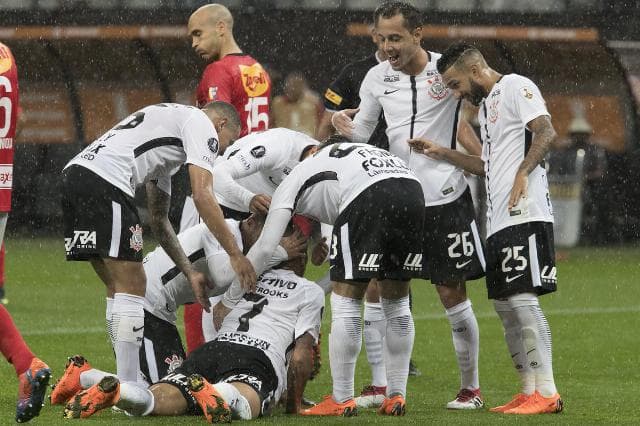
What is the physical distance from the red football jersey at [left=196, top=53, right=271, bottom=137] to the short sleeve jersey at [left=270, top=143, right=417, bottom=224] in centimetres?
217

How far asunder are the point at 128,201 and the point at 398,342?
5.13 ft

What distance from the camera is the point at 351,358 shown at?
7.17 metres

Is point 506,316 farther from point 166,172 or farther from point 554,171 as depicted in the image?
point 554,171

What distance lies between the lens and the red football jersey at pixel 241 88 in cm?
942

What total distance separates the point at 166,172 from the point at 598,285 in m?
8.62

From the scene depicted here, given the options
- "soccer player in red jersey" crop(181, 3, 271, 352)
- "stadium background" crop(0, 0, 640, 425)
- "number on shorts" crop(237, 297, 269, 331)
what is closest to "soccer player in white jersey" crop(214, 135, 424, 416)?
"number on shorts" crop(237, 297, 269, 331)

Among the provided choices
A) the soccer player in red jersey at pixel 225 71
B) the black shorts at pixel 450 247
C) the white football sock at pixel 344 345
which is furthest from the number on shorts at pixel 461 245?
the soccer player in red jersey at pixel 225 71

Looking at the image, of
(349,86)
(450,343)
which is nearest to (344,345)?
(349,86)

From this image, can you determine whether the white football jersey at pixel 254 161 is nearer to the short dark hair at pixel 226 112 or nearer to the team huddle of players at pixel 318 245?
the team huddle of players at pixel 318 245

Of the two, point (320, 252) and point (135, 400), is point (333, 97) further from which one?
point (135, 400)

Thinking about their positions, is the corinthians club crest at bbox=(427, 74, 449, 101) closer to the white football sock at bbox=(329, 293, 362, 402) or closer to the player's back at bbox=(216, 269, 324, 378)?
the player's back at bbox=(216, 269, 324, 378)

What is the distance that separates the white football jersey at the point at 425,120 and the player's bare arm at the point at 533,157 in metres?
0.68

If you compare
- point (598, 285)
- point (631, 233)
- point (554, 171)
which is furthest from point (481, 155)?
point (631, 233)

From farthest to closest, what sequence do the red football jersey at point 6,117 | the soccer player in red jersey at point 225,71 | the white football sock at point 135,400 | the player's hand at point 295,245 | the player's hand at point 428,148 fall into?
the soccer player in red jersey at point 225,71
the player's hand at point 428,148
the player's hand at point 295,245
the red football jersey at point 6,117
the white football sock at point 135,400
